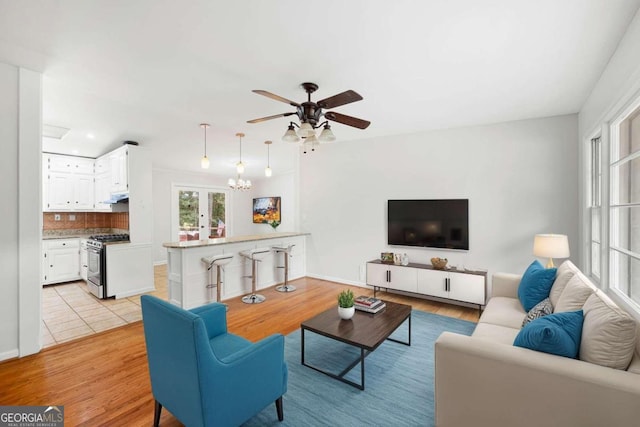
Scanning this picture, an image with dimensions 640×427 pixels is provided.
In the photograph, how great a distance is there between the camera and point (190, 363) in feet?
4.99

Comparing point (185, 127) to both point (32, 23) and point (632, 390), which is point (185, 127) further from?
point (632, 390)

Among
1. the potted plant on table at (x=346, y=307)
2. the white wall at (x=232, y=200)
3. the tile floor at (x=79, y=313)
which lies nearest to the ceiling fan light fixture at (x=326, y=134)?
the potted plant on table at (x=346, y=307)

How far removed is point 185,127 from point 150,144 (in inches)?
50.7

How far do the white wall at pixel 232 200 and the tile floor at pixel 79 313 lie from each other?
230 cm

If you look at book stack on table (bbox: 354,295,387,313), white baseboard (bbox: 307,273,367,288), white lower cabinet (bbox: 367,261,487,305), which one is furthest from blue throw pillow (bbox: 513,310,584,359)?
white baseboard (bbox: 307,273,367,288)

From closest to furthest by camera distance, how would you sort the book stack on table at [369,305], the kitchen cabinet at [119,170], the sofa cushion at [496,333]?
1. the sofa cushion at [496,333]
2. the book stack on table at [369,305]
3. the kitchen cabinet at [119,170]

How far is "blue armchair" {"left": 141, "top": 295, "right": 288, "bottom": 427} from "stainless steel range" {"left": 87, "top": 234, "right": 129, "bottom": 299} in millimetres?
3570

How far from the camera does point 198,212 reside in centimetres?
812

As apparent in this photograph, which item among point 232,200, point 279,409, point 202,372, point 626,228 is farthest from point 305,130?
point 232,200

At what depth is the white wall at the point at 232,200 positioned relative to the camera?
7262 mm

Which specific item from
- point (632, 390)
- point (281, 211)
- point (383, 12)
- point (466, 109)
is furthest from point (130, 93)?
point (281, 211)

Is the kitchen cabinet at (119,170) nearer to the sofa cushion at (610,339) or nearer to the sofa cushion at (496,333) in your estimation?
the sofa cushion at (496,333)

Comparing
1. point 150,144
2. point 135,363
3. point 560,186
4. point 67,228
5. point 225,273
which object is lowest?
point 135,363

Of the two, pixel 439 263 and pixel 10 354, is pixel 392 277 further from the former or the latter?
pixel 10 354
